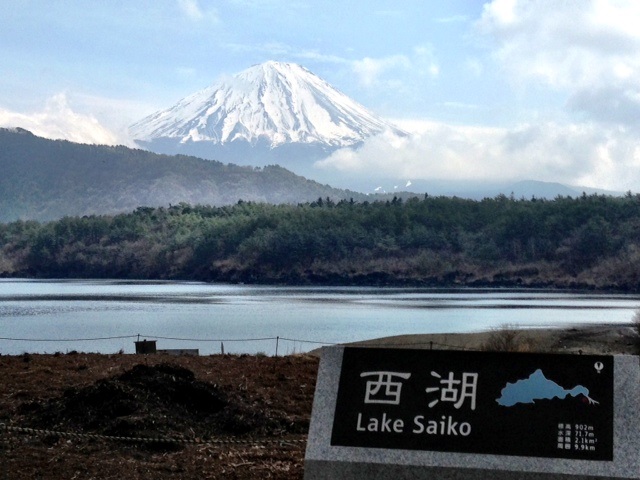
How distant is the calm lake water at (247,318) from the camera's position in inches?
1801

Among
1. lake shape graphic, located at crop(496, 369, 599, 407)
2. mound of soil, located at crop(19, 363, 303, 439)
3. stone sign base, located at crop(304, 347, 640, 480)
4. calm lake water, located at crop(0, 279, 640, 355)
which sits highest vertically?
lake shape graphic, located at crop(496, 369, 599, 407)

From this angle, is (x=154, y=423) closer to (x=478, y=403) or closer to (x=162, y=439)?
(x=162, y=439)

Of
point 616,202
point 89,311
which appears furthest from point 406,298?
point 616,202

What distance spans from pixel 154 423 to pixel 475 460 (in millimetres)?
5342

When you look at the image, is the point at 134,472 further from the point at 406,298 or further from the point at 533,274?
the point at 533,274

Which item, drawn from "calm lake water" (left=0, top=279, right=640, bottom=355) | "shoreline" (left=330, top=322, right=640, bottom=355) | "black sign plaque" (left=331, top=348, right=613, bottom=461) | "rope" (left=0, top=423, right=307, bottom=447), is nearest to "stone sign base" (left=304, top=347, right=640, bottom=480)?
"black sign plaque" (left=331, top=348, right=613, bottom=461)

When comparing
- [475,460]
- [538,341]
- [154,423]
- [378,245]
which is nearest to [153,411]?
[154,423]

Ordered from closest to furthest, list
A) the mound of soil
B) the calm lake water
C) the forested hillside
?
1. the mound of soil
2. the calm lake water
3. the forested hillside

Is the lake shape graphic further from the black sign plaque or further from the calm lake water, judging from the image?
the calm lake water

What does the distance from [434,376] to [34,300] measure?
85737 mm

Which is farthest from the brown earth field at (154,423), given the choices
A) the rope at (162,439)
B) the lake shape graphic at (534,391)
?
the lake shape graphic at (534,391)

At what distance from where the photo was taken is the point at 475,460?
754cm

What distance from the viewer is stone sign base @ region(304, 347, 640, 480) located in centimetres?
741

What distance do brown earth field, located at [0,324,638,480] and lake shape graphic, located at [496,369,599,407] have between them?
2991 mm
